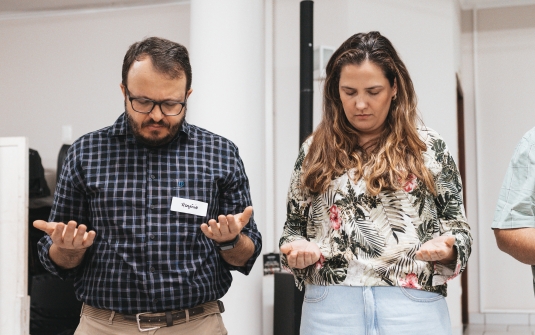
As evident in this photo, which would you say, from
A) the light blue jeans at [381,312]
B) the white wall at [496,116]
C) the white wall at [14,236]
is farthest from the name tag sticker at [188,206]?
the white wall at [496,116]

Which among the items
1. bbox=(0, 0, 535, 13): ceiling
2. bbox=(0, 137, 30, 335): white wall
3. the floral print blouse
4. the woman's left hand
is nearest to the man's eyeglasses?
the floral print blouse

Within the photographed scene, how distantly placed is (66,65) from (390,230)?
4.40 meters

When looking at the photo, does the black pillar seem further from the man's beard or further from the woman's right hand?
the woman's right hand

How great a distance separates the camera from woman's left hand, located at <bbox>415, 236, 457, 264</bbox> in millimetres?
1371

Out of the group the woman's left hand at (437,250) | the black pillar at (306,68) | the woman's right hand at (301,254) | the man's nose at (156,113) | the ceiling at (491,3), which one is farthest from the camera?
the ceiling at (491,3)

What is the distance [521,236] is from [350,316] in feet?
1.42

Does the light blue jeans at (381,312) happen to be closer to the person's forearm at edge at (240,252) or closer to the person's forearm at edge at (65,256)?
the person's forearm at edge at (240,252)

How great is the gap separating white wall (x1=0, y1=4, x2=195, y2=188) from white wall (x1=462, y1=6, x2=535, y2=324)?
2719 millimetres

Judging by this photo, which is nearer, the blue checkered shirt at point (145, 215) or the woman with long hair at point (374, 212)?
the woman with long hair at point (374, 212)

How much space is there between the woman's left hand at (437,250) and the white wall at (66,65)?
395cm

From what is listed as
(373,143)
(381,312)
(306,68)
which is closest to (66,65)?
(306,68)

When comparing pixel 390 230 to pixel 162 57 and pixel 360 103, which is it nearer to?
pixel 360 103

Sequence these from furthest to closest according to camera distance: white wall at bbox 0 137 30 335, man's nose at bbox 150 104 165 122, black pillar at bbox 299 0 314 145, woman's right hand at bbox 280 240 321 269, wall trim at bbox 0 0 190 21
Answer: wall trim at bbox 0 0 190 21, white wall at bbox 0 137 30 335, black pillar at bbox 299 0 314 145, man's nose at bbox 150 104 165 122, woman's right hand at bbox 280 240 321 269

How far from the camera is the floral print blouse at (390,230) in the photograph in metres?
1.46
